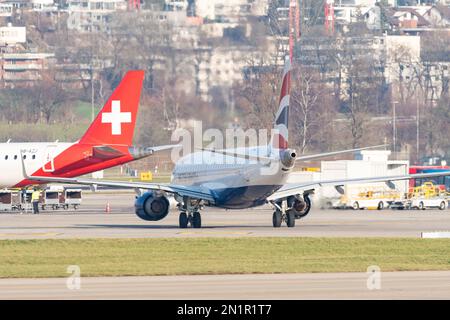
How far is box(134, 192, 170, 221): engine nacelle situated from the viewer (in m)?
56.6

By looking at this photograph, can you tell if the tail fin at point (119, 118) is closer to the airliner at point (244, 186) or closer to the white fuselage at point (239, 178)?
the white fuselage at point (239, 178)

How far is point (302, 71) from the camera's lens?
111 m

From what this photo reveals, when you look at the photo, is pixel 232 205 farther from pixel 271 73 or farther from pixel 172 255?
pixel 271 73

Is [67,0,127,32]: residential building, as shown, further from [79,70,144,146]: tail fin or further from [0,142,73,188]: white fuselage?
[0,142,73,188]: white fuselage

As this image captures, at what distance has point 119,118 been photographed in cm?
7694

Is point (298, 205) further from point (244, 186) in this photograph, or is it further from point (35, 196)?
point (35, 196)

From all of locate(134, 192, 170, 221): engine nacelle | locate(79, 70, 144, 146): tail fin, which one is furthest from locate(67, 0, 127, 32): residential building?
locate(134, 192, 170, 221): engine nacelle

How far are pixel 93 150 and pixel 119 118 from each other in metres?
3.16

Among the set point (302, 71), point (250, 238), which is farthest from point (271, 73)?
point (250, 238)

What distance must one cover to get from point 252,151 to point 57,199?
25.8 metres

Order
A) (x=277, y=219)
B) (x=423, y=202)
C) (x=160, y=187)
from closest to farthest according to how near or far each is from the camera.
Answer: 1. (x=160, y=187)
2. (x=277, y=219)
3. (x=423, y=202)

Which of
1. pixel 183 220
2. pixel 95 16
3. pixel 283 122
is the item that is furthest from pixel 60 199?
pixel 95 16

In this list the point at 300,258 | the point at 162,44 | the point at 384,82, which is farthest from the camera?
the point at 384,82

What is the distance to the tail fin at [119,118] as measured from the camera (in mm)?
76188
